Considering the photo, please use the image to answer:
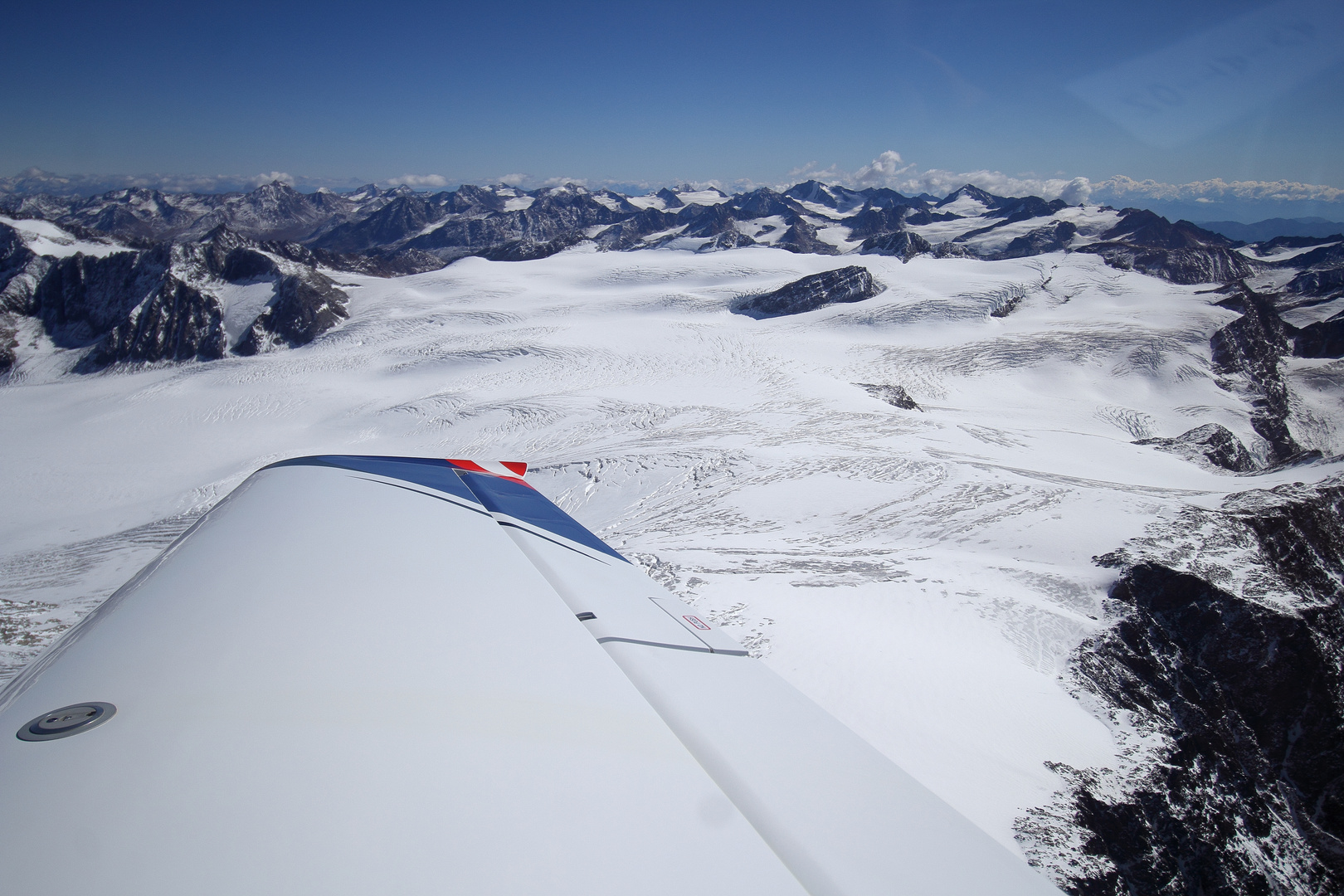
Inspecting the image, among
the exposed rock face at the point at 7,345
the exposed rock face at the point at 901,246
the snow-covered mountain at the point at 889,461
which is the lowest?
the snow-covered mountain at the point at 889,461

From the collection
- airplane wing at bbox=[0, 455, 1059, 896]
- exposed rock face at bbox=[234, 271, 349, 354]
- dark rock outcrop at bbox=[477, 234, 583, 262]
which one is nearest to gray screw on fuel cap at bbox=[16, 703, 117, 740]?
airplane wing at bbox=[0, 455, 1059, 896]

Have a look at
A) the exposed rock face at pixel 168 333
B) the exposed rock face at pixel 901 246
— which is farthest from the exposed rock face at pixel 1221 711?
the exposed rock face at pixel 901 246

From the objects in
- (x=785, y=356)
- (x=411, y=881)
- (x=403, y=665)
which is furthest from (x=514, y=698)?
(x=785, y=356)

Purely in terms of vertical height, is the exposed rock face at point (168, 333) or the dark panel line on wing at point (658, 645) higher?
the exposed rock face at point (168, 333)

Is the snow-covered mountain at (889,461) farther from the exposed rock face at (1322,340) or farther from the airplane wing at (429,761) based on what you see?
the airplane wing at (429,761)

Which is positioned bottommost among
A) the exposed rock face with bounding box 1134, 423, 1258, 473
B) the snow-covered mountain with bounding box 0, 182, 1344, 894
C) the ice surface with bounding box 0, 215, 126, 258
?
the exposed rock face with bounding box 1134, 423, 1258, 473

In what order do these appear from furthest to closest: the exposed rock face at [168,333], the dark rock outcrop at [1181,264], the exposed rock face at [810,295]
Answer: the dark rock outcrop at [1181,264]
the exposed rock face at [810,295]
the exposed rock face at [168,333]

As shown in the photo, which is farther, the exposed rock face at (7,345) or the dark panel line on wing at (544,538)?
the exposed rock face at (7,345)

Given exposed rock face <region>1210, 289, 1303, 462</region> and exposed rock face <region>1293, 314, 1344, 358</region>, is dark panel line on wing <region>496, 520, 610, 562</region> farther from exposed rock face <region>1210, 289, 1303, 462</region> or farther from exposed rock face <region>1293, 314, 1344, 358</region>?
exposed rock face <region>1293, 314, 1344, 358</region>
